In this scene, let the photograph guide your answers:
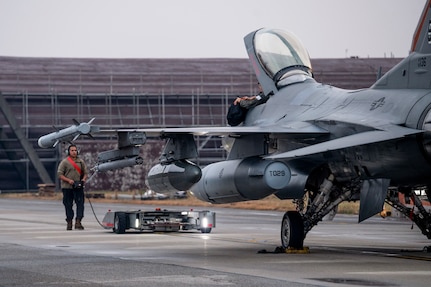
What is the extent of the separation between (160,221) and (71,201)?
3197 millimetres

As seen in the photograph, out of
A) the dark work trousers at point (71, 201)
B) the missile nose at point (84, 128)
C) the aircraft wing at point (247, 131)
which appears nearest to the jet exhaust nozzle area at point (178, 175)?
the aircraft wing at point (247, 131)

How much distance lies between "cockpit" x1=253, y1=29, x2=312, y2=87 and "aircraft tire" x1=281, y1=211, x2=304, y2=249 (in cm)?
398

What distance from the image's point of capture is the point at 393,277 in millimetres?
15234

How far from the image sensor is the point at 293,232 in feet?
66.7

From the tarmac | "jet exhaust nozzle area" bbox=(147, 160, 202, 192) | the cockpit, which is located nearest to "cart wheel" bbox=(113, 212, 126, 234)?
the tarmac

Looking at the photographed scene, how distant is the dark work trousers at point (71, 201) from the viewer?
27969 mm

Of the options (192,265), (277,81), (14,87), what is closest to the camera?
(192,265)

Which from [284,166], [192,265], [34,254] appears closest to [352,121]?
[284,166]

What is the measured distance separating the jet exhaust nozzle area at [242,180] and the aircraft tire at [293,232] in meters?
0.63

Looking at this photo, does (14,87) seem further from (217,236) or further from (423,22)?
(423,22)

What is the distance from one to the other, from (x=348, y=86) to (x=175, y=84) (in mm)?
13822

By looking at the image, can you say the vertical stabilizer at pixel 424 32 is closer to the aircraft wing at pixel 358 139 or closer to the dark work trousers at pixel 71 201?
the aircraft wing at pixel 358 139

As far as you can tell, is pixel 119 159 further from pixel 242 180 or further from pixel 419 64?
pixel 419 64

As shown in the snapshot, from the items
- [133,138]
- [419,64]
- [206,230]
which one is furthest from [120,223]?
[419,64]
